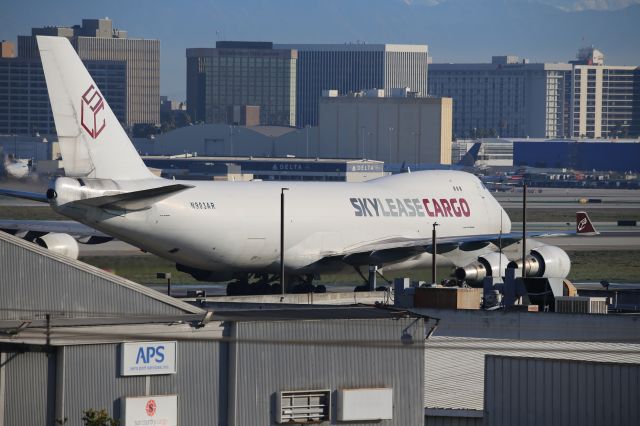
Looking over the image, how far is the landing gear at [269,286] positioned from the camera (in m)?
62.2

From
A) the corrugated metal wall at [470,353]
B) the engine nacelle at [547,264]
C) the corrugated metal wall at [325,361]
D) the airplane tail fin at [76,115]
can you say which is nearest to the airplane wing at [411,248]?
the engine nacelle at [547,264]

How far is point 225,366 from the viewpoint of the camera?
31297 mm

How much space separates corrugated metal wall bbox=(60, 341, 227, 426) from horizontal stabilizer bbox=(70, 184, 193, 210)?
2211 cm

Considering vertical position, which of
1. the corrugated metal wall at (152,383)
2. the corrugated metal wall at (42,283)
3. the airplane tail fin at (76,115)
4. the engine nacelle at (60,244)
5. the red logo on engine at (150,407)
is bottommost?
A: the red logo on engine at (150,407)

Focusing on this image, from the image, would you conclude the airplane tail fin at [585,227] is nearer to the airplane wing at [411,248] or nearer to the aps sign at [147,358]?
the airplane wing at [411,248]

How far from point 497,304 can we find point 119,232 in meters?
16.2

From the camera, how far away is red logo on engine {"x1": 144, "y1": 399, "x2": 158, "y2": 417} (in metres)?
30.3

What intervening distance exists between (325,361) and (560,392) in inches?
236

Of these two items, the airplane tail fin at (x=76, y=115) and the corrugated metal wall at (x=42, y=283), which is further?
the airplane tail fin at (x=76, y=115)

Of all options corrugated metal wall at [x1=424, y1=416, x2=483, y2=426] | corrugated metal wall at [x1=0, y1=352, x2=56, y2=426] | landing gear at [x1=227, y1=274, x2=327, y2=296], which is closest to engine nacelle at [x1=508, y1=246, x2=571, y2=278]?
landing gear at [x1=227, y1=274, x2=327, y2=296]

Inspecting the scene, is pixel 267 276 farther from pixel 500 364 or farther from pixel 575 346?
pixel 500 364

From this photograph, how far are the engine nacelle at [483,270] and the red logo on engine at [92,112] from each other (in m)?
14.9

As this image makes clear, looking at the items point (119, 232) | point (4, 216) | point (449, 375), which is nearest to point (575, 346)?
point (449, 375)

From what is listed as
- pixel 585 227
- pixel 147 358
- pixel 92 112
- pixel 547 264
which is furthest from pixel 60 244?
pixel 147 358
